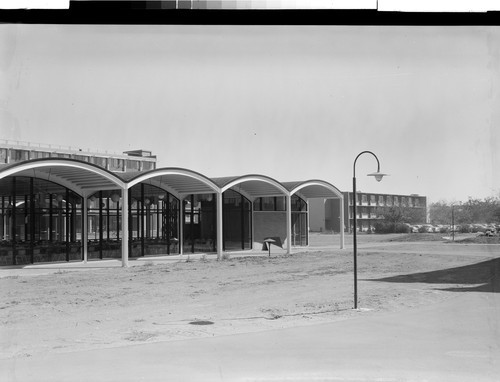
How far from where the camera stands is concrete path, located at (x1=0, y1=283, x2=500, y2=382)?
7.19 m

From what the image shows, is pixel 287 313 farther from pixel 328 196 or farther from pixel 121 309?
pixel 328 196

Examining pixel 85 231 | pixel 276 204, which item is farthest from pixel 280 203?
pixel 85 231

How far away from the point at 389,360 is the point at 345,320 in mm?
3185

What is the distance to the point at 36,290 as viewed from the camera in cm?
1619

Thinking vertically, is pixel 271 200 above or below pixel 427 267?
above

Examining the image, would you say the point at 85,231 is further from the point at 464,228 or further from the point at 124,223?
the point at 464,228

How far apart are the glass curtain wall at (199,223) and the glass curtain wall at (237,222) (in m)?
1.57

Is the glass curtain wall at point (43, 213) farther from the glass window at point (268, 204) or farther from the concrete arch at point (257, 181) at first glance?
the glass window at point (268, 204)

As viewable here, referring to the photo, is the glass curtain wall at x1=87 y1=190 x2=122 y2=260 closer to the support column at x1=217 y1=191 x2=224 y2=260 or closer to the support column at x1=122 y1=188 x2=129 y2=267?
the support column at x1=122 y1=188 x2=129 y2=267

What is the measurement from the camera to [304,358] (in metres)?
8.03

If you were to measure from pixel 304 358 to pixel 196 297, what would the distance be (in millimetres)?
7288

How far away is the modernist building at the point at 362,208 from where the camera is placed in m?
59.8

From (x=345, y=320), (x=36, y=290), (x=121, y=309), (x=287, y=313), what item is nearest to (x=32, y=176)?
(x=36, y=290)

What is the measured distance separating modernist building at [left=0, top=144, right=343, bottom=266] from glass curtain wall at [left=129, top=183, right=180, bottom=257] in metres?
0.05
